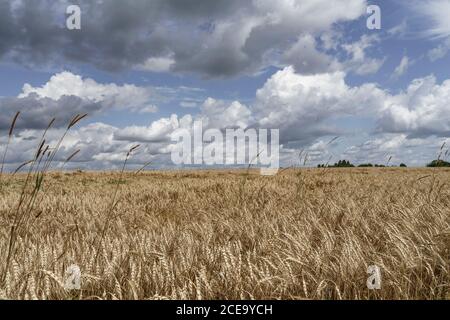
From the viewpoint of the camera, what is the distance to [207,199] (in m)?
7.45

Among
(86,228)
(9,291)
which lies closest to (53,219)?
(86,228)

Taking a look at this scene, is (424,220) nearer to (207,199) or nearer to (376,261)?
(376,261)

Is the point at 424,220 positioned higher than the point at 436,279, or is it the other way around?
the point at 424,220

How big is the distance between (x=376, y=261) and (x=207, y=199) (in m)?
4.66

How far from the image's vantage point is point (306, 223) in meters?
4.70

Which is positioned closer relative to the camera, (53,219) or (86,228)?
(86,228)
